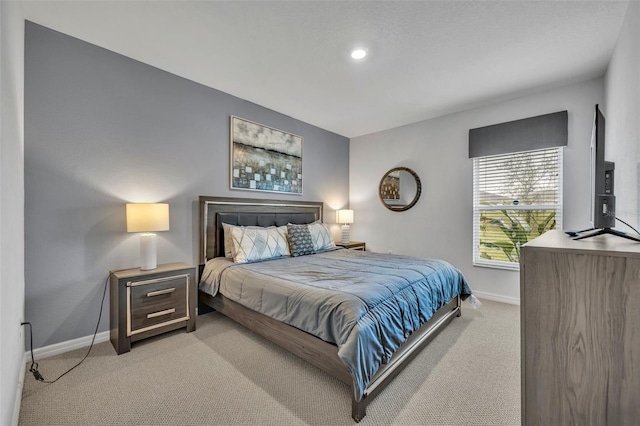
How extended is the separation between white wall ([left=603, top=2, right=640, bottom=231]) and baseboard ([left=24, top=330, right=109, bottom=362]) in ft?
13.6

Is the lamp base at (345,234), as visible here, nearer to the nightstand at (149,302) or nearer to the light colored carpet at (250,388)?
the light colored carpet at (250,388)

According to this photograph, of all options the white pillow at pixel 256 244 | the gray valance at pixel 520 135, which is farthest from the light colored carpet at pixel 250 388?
the gray valance at pixel 520 135

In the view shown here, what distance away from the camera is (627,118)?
1971 mm

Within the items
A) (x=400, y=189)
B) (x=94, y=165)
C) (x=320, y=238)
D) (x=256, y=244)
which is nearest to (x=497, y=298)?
(x=400, y=189)

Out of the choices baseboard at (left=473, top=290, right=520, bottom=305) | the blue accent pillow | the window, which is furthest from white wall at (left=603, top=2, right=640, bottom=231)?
the blue accent pillow

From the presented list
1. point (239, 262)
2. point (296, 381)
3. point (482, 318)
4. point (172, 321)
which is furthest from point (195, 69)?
point (482, 318)

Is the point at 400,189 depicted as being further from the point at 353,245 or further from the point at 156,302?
the point at 156,302

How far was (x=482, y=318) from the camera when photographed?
304cm

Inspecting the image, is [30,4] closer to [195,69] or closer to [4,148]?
[195,69]

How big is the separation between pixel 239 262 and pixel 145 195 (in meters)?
1.16

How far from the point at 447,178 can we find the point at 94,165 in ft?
13.9

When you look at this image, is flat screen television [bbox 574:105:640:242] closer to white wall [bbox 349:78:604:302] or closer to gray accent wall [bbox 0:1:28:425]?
white wall [bbox 349:78:604:302]

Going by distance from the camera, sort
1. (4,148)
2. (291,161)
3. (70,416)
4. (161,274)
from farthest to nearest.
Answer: (291,161), (161,274), (70,416), (4,148)

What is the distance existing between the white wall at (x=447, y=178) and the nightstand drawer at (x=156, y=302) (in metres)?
3.27
